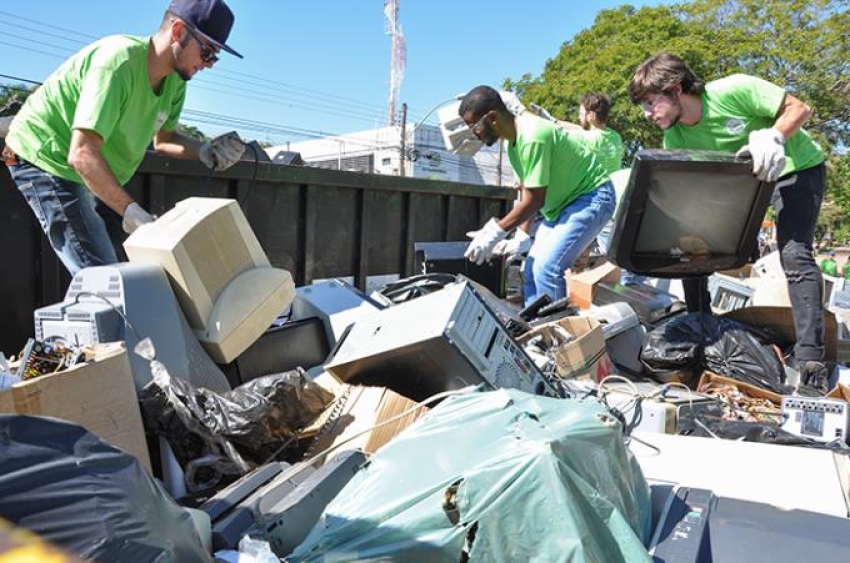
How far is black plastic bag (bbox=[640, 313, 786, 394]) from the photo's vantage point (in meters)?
3.03

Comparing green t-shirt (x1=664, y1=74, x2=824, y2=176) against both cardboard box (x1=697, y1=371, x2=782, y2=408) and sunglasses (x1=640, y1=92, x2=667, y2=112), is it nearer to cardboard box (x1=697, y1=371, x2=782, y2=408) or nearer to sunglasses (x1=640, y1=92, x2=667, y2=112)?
sunglasses (x1=640, y1=92, x2=667, y2=112)

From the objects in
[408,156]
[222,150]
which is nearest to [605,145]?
[222,150]

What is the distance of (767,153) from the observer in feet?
8.93

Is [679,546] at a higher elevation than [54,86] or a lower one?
lower

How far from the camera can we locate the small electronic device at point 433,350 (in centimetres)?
191

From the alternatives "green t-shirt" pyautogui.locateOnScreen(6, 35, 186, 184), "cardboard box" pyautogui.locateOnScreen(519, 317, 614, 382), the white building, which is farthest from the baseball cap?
the white building

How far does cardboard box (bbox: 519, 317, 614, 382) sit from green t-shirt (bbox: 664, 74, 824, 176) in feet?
3.42

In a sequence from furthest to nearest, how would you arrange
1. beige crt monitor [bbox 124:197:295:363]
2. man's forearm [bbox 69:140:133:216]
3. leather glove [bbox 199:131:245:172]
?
leather glove [bbox 199:131:245:172] → man's forearm [bbox 69:140:133:216] → beige crt monitor [bbox 124:197:295:363]

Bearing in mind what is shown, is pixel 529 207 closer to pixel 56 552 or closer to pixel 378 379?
pixel 378 379

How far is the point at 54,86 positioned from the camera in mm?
2354

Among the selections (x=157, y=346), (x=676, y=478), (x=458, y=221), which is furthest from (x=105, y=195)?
(x=458, y=221)

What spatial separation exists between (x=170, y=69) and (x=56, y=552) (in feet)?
7.06

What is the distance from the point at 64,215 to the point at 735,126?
9.19ft

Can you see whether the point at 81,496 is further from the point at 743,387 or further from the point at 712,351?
the point at 712,351
